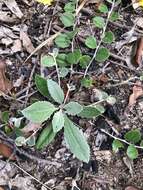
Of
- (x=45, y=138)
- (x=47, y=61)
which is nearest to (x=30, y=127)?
(x=45, y=138)

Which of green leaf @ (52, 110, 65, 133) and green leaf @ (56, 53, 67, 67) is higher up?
green leaf @ (56, 53, 67, 67)

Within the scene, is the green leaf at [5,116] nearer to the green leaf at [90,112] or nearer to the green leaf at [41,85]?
the green leaf at [41,85]

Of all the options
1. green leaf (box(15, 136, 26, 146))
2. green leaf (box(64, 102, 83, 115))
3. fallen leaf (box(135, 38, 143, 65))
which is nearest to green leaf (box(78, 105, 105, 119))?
green leaf (box(64, 102, 83, 115))

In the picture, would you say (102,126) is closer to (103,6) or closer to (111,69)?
(111,69)

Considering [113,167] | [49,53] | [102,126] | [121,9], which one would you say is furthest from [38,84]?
[121,9]

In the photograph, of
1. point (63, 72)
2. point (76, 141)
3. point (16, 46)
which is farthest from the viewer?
point (16, 46)

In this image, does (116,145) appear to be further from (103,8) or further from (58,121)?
(103,8)

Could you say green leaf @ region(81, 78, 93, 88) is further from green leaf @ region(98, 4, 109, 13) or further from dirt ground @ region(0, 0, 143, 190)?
green leaf @ region(98, 4, 109, 13)
